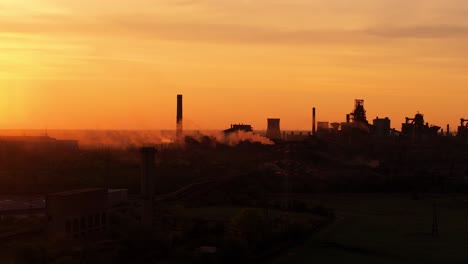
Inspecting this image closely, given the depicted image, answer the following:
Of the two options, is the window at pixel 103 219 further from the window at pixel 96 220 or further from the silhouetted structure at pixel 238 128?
the silhouetted structure at pixel 238 128

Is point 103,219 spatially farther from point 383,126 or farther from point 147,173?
point 383,126

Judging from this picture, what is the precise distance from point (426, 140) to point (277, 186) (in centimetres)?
6338

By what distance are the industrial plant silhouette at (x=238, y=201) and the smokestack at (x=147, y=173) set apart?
8 cm

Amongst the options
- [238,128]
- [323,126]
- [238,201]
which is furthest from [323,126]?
[238,201]

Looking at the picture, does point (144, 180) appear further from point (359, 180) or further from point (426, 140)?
point (426, 140)

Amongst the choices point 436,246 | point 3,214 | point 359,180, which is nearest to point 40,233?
point 3,214

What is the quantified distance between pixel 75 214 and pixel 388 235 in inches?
893

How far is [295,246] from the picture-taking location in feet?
139

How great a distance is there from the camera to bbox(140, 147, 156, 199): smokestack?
49031mm

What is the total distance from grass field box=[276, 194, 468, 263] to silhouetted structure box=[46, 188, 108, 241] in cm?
1526

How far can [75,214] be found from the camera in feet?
149

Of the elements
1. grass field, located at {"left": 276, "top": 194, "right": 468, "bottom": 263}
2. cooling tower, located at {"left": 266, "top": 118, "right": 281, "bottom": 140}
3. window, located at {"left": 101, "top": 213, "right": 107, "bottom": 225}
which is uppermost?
cooling tower, located at {"left": 266, "top": 118, "right": 281, "bottom": 140}

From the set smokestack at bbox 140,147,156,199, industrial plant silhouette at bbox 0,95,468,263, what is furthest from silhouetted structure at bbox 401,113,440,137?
smokestack at bbox 140,147,156,199

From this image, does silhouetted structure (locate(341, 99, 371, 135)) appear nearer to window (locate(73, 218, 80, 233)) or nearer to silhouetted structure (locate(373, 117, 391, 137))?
silhouetted structure (locate(373, 117, 391, 137))
